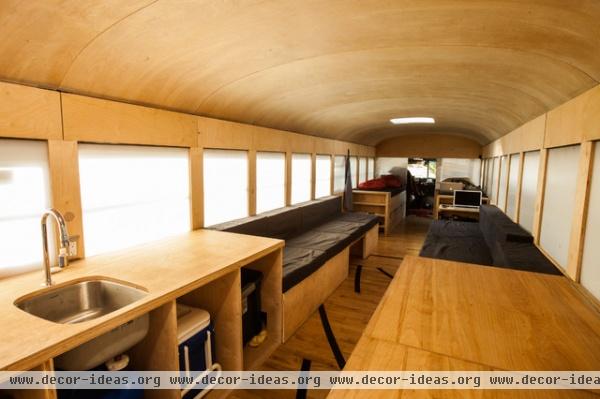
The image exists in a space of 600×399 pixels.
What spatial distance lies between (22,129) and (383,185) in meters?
6.75

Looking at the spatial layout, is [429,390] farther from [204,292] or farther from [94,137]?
[94,137]

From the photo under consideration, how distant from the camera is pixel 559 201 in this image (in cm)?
256

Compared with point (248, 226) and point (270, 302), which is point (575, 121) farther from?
point (248, 226)

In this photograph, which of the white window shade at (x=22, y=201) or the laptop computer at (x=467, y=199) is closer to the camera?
the white window shade at (x=22, y=201)

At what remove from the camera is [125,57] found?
1873mm

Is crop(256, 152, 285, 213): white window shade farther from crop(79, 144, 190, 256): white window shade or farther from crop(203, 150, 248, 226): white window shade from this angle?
crop(79, 144, 190, 256): white window shade

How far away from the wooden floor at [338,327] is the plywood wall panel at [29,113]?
2044 millimetres

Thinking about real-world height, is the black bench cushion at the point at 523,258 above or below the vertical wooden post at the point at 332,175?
below

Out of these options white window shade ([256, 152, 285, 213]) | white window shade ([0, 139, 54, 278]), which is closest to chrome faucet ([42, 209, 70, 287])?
white window shade ([0, 139, 54, 278])

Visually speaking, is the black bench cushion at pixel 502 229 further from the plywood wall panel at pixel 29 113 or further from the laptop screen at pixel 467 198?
the plywood wall panel at pixel 29 113

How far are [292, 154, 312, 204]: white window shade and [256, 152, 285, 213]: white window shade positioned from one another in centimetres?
41

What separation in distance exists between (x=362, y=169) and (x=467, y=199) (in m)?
2.76

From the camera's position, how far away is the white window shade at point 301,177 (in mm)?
5074

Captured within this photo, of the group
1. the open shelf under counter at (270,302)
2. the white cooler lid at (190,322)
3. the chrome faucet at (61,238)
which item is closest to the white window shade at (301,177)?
the open shelf under counter at (270,302)
